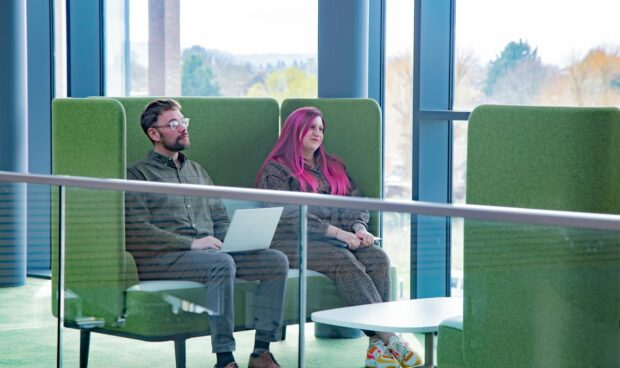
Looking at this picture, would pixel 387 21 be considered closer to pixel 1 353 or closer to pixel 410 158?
pixel 410 158

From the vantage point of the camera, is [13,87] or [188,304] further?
[13,87]

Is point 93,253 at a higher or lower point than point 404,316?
higher

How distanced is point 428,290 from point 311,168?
2134 mm

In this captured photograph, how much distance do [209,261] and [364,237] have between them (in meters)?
0.56

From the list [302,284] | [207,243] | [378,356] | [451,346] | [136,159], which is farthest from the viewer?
[136,159]

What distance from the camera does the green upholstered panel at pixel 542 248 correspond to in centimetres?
268

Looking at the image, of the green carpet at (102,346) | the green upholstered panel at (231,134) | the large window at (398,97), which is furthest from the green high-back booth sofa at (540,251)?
the large window at (398,97)

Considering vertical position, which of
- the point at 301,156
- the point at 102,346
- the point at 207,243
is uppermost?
the point at 301,156

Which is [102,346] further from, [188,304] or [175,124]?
[175,124]

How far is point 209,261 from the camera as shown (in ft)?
11.1

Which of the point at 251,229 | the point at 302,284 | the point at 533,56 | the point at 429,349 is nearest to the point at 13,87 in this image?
the point at 533,56

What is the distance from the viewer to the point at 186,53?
7.10m

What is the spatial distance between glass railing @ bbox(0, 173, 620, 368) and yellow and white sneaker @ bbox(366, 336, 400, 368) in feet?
0.07

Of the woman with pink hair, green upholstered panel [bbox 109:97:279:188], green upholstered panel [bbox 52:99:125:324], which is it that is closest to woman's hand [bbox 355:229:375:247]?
the woman with pink hair
